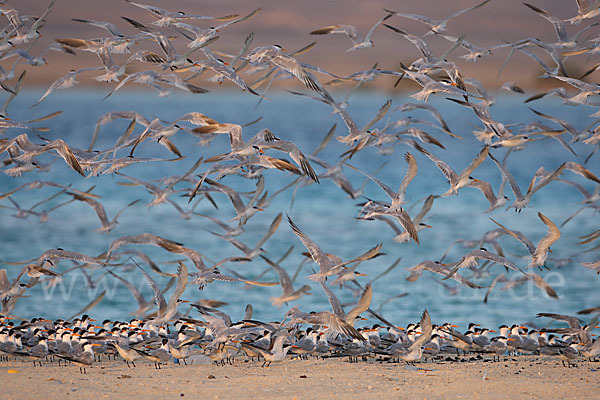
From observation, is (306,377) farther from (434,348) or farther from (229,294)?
(229,294)

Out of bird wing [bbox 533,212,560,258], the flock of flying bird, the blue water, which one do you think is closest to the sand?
the flock of flying bird

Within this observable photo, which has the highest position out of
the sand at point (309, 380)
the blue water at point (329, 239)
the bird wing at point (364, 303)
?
the bird wing at point (364, 303)

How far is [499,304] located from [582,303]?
2039 millimetres

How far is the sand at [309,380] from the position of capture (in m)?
7.70

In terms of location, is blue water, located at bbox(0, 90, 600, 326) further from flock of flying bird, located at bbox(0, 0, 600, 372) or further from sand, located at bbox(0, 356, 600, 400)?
sand, located at bbox(0, 356, 600, 400)

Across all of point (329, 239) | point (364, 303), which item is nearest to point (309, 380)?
point (364, 303)

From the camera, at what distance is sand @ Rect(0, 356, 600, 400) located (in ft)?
25.3

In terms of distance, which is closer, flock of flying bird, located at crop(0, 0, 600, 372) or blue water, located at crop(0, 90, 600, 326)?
flock of flying bird, located at crop(0, 0, 600, 372)

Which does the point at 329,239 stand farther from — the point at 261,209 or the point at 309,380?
the point at 309,380

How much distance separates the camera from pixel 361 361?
9.77 m

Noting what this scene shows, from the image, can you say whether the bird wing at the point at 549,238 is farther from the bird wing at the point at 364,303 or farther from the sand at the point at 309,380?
the bird wing at the point at 364,303

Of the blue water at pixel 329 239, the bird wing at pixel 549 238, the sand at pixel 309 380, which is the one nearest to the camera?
the sand at pixel 309 380

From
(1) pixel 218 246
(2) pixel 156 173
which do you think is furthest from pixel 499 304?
(2) pixel 156 173

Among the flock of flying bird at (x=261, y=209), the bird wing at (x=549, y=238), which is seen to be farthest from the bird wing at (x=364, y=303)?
the bird wing at (x=549, y=238)
